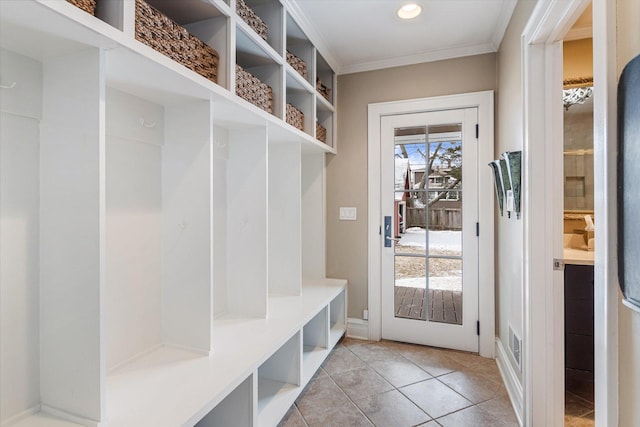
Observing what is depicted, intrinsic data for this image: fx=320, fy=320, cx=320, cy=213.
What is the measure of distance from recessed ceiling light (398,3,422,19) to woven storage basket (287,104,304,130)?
94 cm

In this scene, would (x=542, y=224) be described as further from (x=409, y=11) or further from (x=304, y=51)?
(x=304, y=51)

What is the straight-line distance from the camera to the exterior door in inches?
105

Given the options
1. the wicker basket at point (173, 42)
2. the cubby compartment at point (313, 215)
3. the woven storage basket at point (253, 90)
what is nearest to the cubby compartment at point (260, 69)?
the woven storage basket at point (253, 90)

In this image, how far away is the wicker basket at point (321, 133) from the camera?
2.76m

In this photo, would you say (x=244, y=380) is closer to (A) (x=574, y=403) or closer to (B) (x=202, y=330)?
(B) (x=202, y=330)

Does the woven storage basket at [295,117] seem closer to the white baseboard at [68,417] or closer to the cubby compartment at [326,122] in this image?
the cubby compartment at [326,122]

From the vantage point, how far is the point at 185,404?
3.66ft

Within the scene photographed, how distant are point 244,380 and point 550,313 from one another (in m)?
1.55

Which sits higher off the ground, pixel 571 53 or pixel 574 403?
pixel 571 53

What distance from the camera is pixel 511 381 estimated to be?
80.6 inches

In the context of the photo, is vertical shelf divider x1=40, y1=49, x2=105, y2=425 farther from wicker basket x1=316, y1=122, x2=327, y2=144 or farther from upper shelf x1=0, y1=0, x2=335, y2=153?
wicker basket x1=316, y1=122, x2=327, y2=144

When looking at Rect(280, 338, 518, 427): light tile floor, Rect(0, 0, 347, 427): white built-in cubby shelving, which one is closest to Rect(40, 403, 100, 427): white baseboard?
Rect(0, 0, 347, 427): white built-in cubby shelving

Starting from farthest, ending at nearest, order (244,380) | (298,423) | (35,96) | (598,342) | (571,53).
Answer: (571,53) → (298,423) → (244,380) → (35,96) → (598,342)

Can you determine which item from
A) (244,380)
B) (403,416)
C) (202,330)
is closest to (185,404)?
(244,380)
